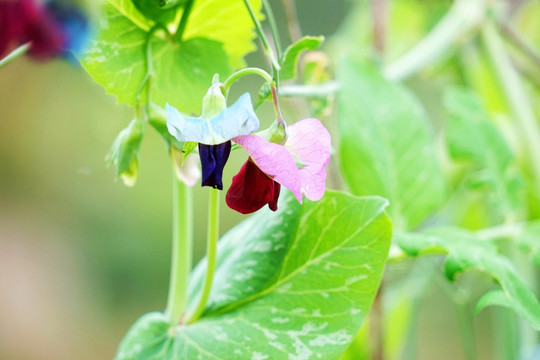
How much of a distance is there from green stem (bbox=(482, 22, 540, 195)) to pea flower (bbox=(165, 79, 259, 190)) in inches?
16.9

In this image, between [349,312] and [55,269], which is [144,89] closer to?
[349,312]

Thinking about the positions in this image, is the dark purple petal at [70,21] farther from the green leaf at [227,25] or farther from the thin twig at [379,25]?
the thin twig at [379,25]

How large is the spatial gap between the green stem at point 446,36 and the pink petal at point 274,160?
41 centimetres

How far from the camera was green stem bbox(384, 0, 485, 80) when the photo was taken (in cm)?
58

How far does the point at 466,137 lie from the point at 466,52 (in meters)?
0.30

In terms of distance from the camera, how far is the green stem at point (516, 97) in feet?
1.78

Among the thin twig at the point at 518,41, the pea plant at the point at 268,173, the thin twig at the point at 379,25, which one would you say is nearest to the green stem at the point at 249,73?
the pea plant at the point at 268,173

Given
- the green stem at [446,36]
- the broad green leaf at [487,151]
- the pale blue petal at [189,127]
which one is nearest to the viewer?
the pale blue petal at [189,127]

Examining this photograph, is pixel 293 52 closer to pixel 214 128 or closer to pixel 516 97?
pixel 214 128

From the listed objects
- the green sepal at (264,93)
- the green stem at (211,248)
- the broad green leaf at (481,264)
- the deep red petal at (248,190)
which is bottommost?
the broad green leaf at (481,264)

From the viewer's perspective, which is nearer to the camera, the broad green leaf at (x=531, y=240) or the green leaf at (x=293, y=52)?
the green leaf at (x=293, y=52)

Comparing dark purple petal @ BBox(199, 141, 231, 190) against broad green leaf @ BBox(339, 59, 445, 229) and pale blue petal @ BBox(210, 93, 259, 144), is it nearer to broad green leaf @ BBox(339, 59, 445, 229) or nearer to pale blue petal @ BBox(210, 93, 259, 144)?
pale blue petal @ BBox(210, 93, 259, 144)

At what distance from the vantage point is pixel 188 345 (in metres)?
0.27

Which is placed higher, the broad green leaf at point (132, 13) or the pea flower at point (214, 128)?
the broad green leaf at point (132, 13)
